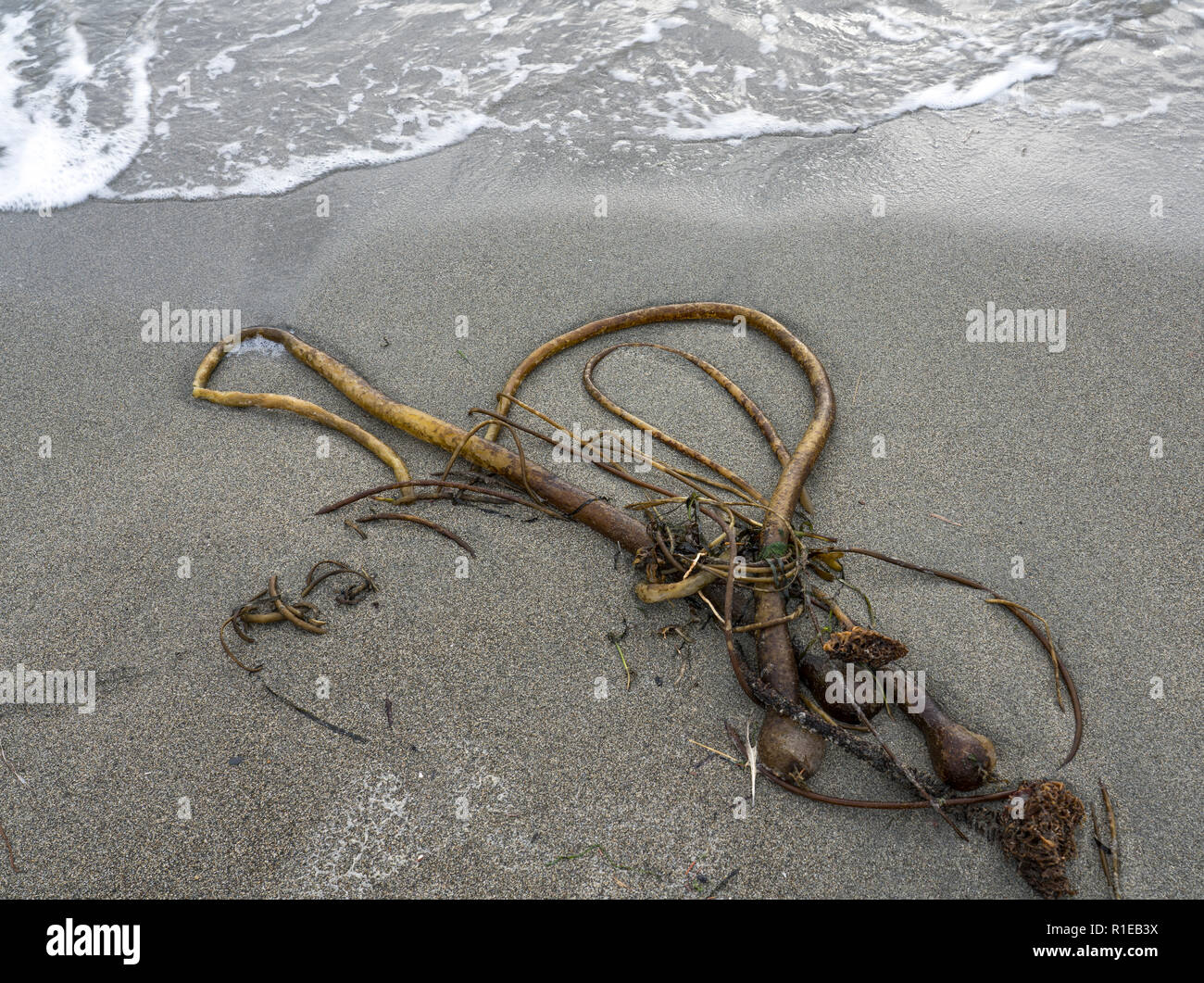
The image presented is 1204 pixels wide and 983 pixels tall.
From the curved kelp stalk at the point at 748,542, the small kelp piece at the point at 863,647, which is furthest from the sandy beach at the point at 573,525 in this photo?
the small kelp piece at the point at 863,647

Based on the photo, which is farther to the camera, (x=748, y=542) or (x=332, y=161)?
(x=332, y=161)

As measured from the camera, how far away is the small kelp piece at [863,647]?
181 cm

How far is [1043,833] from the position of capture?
1.65 metres

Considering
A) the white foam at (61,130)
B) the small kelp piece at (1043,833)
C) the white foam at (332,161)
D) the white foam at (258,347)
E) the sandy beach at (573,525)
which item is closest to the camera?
the small kelp piece at (1043,833)

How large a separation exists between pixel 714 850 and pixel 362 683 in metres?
1.01

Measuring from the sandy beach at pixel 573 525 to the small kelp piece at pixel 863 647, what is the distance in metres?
0.25

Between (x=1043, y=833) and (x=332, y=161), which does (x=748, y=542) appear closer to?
(x=1043, y=833)

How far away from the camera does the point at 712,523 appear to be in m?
2.43

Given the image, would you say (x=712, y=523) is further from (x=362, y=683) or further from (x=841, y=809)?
(x=362, y=683)

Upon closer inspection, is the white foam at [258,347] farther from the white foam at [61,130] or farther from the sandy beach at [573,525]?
the white foam at [61,130]

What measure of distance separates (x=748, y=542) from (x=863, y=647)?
525 millimetres

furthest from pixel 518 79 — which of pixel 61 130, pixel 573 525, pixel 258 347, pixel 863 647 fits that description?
pixel 863 647

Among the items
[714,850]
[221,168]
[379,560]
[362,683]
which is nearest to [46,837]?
[362,683]

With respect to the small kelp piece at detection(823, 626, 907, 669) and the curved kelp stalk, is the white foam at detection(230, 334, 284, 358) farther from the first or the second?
the small kelp piece at detection(823, 626, 907, 669)
